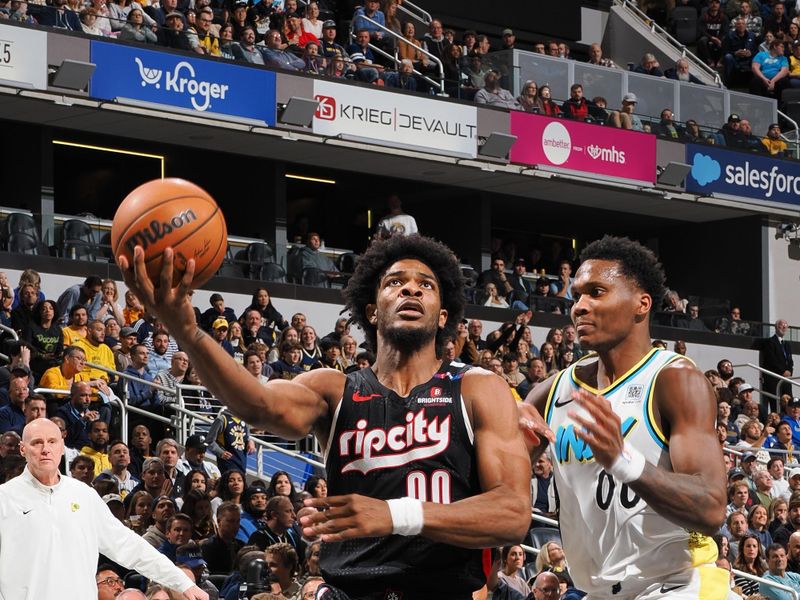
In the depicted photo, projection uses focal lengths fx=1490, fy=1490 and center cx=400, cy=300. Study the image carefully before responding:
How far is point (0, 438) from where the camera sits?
450 inches

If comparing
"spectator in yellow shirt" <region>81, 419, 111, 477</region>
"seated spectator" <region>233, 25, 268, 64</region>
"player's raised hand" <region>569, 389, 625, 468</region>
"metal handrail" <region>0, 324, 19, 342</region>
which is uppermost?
"seated spectator" <region>233, 25, 268, 64</region>

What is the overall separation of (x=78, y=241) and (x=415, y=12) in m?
9.88

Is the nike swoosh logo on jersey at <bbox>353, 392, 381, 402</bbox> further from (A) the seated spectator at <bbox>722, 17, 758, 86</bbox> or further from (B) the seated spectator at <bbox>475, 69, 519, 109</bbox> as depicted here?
(A) the seated spectator at <bbox>722, 17, 758, 86</bbox>

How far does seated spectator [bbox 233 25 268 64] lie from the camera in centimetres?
2144

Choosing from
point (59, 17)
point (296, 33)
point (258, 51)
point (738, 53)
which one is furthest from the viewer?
point (738, 53)

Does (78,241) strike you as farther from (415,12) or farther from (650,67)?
(650,67)

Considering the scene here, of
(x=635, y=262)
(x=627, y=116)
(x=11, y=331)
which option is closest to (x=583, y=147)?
(x=627, y=116)

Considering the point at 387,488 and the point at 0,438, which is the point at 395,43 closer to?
the point at 0,438

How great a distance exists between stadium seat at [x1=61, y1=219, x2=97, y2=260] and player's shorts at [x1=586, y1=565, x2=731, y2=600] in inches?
603

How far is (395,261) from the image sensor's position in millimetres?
5301

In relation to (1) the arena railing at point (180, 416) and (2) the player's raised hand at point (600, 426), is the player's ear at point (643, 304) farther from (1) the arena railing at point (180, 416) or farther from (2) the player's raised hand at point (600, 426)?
(1) the arena railing at point (180, 416)

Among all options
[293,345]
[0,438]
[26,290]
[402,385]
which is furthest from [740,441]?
[402,385]

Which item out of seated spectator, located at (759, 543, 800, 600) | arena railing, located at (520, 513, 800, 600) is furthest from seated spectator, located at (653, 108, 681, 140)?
arena railing, located at (520, 513, 800, 600)

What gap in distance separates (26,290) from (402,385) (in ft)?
34.1
